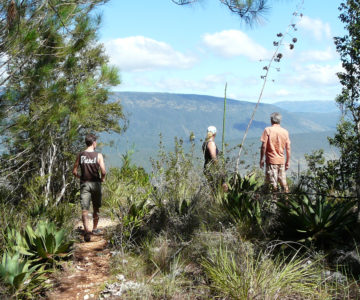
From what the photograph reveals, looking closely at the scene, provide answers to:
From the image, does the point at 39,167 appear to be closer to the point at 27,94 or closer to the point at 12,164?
the point at 12,164

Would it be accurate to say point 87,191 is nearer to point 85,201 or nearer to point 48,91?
point 85,201

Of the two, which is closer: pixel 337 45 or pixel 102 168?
pixel 102 168

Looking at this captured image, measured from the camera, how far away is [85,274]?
495cm

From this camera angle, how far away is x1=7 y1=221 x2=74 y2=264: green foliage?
485cm

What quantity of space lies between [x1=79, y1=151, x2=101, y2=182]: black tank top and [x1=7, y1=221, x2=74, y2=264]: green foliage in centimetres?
118

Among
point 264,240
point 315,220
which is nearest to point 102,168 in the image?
point 264,240

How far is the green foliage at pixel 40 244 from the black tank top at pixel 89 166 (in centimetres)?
118

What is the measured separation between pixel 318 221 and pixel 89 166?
3318mm

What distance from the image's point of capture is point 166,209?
5.90 metres

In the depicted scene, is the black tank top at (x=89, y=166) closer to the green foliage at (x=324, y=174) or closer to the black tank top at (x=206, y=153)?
the black tank top at (x=206, y=153)

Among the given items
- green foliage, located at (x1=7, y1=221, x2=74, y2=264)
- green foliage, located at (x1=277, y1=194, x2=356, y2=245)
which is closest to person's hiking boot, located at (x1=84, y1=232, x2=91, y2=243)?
green foliage, located at (x1=7, y1=221, x2=74, y2=264)

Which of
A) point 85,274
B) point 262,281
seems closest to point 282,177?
point 262,281

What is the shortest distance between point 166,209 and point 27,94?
2.96m

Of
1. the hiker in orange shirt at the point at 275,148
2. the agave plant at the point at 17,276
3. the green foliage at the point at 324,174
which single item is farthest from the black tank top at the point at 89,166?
the green foliage at the point at 324,174
